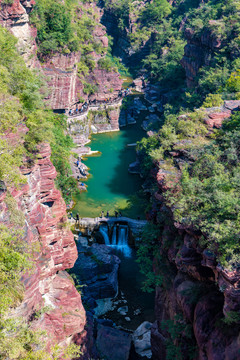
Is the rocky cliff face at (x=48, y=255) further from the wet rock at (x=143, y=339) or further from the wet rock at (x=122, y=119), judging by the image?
the wet rock at (x=122, y=119)

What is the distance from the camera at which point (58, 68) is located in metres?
48.4

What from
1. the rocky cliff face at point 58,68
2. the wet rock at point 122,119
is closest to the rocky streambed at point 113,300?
the rocky cliff face at point 58,68

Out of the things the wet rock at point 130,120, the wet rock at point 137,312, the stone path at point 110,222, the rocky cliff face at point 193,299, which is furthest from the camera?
the wet rock at point 130,120

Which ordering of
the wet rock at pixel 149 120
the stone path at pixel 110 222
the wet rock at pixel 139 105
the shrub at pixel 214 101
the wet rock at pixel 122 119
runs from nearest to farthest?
the shrub at pixel 214 101 < the stone path at pixel 110 222 < the wet rock at pixel 149 120 < the wet rock at pixel 122 119 < the wet rock at pixel 139 105

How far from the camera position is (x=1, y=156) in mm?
14773

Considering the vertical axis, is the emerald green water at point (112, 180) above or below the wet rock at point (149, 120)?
below

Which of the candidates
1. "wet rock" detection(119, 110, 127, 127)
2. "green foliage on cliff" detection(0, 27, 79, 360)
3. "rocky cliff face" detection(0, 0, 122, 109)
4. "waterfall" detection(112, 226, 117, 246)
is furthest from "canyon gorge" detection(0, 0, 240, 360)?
"wet rock" detection(119, 110, 127, 127)

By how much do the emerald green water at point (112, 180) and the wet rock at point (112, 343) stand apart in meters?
15.2

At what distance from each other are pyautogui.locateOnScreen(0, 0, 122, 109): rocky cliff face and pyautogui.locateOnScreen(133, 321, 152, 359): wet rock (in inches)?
1227

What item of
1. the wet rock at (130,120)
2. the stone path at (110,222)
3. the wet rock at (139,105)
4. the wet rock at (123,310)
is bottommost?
the wet rock at (123,310)

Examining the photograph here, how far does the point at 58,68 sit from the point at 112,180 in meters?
18.5

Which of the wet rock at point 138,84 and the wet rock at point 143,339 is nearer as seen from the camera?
the wet rock at point 143,339

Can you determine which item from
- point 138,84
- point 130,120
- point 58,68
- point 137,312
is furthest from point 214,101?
point 138,84

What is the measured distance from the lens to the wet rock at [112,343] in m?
21.9
